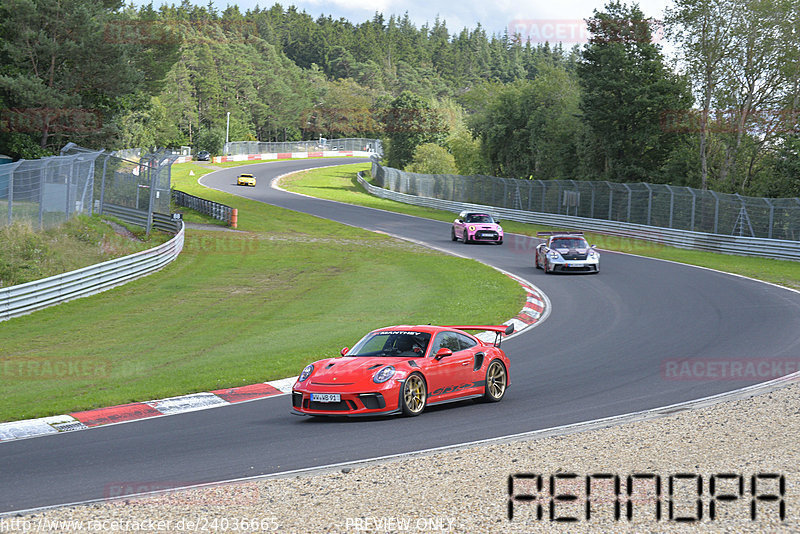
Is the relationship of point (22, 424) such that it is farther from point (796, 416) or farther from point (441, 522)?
point (796, 416)

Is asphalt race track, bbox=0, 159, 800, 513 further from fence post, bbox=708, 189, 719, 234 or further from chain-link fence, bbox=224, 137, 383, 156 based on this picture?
chain-link fence, bbox=224, 137, 383, 156

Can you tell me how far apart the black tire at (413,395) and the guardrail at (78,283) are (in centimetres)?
1285

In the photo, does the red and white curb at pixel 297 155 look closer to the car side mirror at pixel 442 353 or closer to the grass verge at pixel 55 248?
the grass verge at pixel 55 248

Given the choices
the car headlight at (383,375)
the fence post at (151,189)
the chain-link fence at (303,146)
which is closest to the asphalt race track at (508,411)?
the car headlight at (383,375)

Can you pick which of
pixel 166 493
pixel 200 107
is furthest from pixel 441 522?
pixel 200 107

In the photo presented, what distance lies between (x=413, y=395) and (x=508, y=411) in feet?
4.31

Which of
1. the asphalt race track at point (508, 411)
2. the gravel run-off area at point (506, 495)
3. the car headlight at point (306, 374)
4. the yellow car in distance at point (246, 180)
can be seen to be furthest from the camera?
the yellow car in distance at point (246, 180)

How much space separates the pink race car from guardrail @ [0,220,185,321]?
582 inches

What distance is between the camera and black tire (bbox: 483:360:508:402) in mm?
12336

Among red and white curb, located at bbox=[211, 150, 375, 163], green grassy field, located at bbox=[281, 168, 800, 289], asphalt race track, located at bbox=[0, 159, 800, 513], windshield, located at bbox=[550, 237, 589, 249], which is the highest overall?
red and white curb, located at bbox=[211, 150, 375, 163]

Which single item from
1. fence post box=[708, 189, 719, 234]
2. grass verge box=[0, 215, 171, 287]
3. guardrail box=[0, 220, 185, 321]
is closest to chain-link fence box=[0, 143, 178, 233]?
grass verge box=[0, 215, 171, 287]

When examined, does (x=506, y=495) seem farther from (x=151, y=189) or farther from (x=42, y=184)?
(x=151, y=189)

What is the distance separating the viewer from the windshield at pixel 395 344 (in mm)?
11891

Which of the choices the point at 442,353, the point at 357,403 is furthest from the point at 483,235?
the point at 357,403
